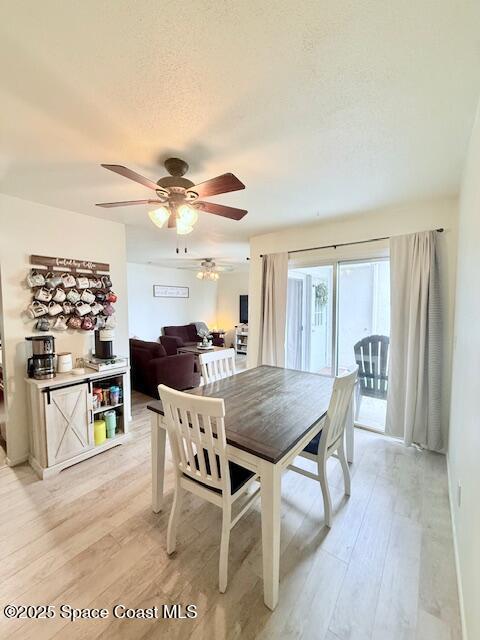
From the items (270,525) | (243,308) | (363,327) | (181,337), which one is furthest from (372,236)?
(181,337)

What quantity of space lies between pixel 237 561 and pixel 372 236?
3135 millimetres

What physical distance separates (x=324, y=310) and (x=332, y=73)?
3234 millimetres

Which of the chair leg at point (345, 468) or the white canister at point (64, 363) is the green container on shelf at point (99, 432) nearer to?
the white canister at point (64, 363)

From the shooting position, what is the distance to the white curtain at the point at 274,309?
3.69m

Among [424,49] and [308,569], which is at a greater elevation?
[424,49]

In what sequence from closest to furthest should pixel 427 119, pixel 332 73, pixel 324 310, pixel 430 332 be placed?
A: pixel 332 73 < pixel 427 119 < pixel 430 332 < pixel 324 310

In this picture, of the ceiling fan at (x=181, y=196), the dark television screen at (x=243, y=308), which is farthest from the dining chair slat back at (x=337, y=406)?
the dark television screen at (x=243, y=308)

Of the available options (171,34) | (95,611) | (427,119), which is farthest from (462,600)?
(171,34)

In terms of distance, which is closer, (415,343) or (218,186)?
(218,186)

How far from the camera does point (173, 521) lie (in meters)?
1.59

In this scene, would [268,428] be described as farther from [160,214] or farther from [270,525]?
[160,214]

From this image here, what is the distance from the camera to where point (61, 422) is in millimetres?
2375

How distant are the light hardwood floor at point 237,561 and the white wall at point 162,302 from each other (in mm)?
4533

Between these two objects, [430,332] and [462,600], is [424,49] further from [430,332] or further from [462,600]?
[462,600]
